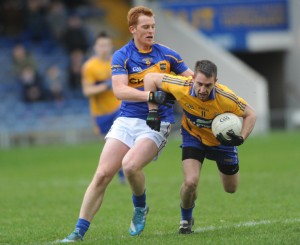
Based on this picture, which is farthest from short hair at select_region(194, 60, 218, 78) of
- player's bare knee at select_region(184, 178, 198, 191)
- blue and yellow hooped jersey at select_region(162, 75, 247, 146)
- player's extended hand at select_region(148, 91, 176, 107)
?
player's bare knee at select_region(184, 178, 198, 191)

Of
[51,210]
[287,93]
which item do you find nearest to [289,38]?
Answer: [287,93]

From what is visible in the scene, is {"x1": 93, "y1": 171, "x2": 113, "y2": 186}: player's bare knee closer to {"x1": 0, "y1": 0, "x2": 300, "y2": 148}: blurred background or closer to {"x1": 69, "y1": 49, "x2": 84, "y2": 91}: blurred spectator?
{"x1": 0, "y1": 0, "x2": 300, "y2": 148}: blurred background

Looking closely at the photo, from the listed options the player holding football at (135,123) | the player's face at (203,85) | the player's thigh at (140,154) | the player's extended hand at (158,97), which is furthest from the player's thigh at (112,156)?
the player's face at (203,85)

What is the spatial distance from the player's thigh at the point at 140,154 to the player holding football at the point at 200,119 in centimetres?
30

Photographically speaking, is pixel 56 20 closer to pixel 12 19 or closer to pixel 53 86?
pixel 12 19

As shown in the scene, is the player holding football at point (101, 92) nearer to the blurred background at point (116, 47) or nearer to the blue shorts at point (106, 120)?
the blue shorts at point (106, 120)

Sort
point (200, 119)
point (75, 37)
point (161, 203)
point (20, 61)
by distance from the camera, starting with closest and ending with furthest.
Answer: point (200, 119), point (161, 203), point (20, 61), point (75, 37)

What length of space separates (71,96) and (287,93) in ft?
29.6

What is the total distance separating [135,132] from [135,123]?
9 cm

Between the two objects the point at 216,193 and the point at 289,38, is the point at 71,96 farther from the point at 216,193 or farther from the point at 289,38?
the point at 216,193

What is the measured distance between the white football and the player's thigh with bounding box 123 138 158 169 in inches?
24.3

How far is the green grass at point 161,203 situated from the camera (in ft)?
27.8

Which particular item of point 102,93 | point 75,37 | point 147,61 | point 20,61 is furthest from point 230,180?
point 75,37

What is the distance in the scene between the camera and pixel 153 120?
26.7 feet
